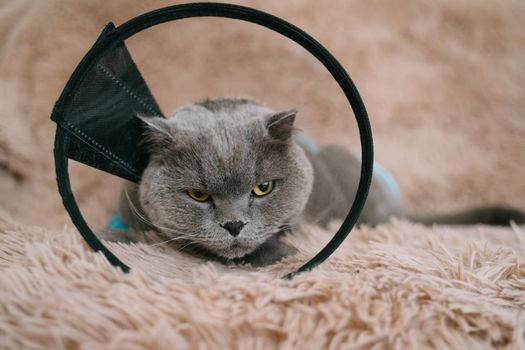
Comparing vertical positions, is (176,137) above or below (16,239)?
above

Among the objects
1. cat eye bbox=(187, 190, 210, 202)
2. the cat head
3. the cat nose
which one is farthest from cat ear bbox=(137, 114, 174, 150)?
the cat nose

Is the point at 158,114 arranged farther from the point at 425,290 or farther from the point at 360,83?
the point at 360,83

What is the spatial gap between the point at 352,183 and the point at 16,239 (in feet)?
3.21

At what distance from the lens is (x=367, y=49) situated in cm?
→ 172

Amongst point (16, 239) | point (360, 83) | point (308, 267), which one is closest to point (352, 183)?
point (360, 83)

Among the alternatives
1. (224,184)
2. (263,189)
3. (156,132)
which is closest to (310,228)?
(263,189)

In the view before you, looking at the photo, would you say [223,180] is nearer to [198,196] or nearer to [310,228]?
[198,196]

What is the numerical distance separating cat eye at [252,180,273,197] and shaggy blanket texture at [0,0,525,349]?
0.15 m

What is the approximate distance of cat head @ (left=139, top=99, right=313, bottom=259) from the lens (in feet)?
2.66

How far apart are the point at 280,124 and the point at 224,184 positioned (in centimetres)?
19

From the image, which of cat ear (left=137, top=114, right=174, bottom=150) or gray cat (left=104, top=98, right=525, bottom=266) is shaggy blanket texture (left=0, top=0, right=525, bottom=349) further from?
cat ear (left=137, top=114, right=174, bottom=150)

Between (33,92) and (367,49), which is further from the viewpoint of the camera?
(367,49)

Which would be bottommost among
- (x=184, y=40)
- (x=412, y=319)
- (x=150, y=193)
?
(x=412, y=319)

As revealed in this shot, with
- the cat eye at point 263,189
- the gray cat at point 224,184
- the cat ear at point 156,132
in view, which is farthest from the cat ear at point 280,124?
the cat ear at point 156,132
